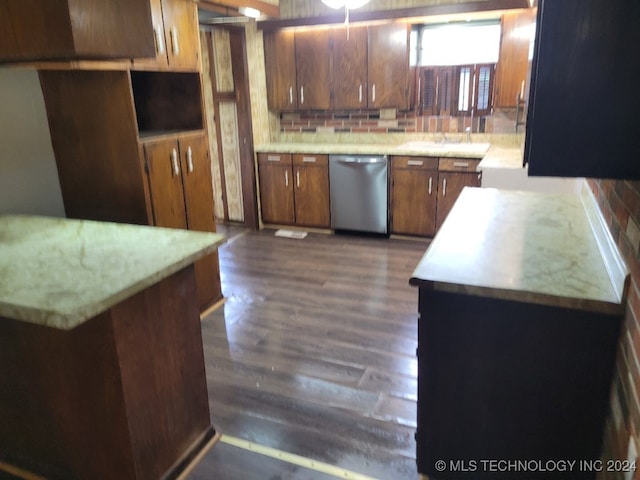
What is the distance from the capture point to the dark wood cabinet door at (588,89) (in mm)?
1111

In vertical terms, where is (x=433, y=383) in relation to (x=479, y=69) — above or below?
below

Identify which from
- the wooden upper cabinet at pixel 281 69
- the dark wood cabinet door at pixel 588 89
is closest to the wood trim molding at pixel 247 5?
the wooden upper cabinet at pixel 281 69

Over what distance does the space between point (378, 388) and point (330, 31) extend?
3.68 meters

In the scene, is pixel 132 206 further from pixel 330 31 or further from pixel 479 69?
pixel 479 69

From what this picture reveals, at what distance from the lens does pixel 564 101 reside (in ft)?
3.90

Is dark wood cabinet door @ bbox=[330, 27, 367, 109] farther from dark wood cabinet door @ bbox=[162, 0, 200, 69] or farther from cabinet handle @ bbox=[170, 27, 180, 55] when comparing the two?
cabinet handle @ bbox=[170, 27, 180, 55]

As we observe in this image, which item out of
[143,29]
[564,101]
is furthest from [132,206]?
[564,101]

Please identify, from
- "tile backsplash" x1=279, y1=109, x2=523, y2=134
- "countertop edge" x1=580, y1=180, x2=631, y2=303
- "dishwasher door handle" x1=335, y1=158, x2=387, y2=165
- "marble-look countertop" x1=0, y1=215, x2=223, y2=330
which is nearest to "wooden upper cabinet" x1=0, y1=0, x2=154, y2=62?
"marble-look countertop" x1=0, y1=215, x2=223, y2=330

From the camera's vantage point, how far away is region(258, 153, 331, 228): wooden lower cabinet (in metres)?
5.03

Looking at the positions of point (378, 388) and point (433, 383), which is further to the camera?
point (378, 388)

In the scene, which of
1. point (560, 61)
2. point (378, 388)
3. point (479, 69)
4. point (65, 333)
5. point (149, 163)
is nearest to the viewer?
point (560, 61)

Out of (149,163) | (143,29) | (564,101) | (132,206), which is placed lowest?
(132,206)

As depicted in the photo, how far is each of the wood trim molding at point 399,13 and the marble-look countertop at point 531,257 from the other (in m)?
2.47

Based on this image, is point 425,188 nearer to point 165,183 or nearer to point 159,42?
point 165,183
